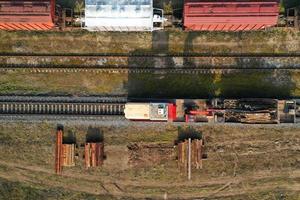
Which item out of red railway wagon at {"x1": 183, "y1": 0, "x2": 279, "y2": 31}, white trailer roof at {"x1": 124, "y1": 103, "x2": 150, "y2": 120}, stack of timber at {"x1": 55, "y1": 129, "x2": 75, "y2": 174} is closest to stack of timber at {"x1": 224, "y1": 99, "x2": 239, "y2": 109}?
white trailer roof at {"x1": 124, "y1": 103, "x2": 150, "y2": 120}

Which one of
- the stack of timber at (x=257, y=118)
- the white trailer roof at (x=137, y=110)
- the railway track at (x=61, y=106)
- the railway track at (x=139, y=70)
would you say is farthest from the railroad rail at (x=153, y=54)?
the stack of timber at (x=257, y=118)

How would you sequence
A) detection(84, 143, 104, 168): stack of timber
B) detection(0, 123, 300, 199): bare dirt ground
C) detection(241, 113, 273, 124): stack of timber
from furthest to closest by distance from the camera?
detection(0, 123, 300, 199): bare dirt ground
detection(84, 143, 104, 168): stack of timber
detection(241, 113, 273, 124): stack of timber

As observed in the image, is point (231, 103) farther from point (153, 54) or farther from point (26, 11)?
point (26, 11)

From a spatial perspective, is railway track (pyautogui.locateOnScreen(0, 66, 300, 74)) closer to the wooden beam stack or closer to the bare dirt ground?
the bare dirt ground

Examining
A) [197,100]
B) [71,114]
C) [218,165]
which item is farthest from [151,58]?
[218,165]

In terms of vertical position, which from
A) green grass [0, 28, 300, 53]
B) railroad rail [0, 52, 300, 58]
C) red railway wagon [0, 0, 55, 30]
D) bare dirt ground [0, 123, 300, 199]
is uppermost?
red railway wagon [0, 0, 55, 30]

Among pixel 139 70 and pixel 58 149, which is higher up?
pixel 139 70

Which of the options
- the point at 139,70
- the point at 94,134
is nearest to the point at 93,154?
the point at 94,134

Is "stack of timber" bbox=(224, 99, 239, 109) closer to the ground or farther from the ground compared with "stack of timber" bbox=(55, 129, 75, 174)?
farther from the ground
